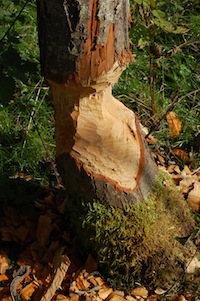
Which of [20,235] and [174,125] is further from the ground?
[174,125]

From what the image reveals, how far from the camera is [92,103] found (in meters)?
2.28

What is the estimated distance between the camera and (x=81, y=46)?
6.66ft

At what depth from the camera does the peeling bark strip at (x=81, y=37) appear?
1.96 metres

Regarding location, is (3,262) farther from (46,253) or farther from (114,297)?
(114,297)

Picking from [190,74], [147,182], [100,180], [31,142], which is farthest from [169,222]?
[190,74]

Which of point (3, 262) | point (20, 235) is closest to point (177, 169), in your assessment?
point (20, 235)

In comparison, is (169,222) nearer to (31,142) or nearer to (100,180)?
(100,180)

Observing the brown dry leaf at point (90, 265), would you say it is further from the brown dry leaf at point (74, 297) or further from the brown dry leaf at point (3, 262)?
the brown dry leaf at point (3, 262)

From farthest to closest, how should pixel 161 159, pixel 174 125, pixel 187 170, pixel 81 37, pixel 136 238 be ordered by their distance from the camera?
pixel 174 125 → pixel 161 159 → pixel 187 170 → pixel 136 238 → pixel 81 37

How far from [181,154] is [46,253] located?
1041 mm

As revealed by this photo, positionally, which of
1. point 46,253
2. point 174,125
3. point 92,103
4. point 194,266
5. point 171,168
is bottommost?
point 46,253

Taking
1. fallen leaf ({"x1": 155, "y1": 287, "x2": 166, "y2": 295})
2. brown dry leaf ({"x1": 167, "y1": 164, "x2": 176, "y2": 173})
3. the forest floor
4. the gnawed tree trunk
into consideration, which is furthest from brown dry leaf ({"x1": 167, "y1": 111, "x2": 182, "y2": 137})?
fallen leaf ({"x1": 155, "y1": 287, "x2": 166, "y2": 295})

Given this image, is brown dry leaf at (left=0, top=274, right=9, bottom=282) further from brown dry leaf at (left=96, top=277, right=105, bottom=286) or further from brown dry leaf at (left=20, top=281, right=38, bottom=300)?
brown dry leaf at (left=96, top=277, right=105, bottom=286)

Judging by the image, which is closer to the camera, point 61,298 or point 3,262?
point 61,298
